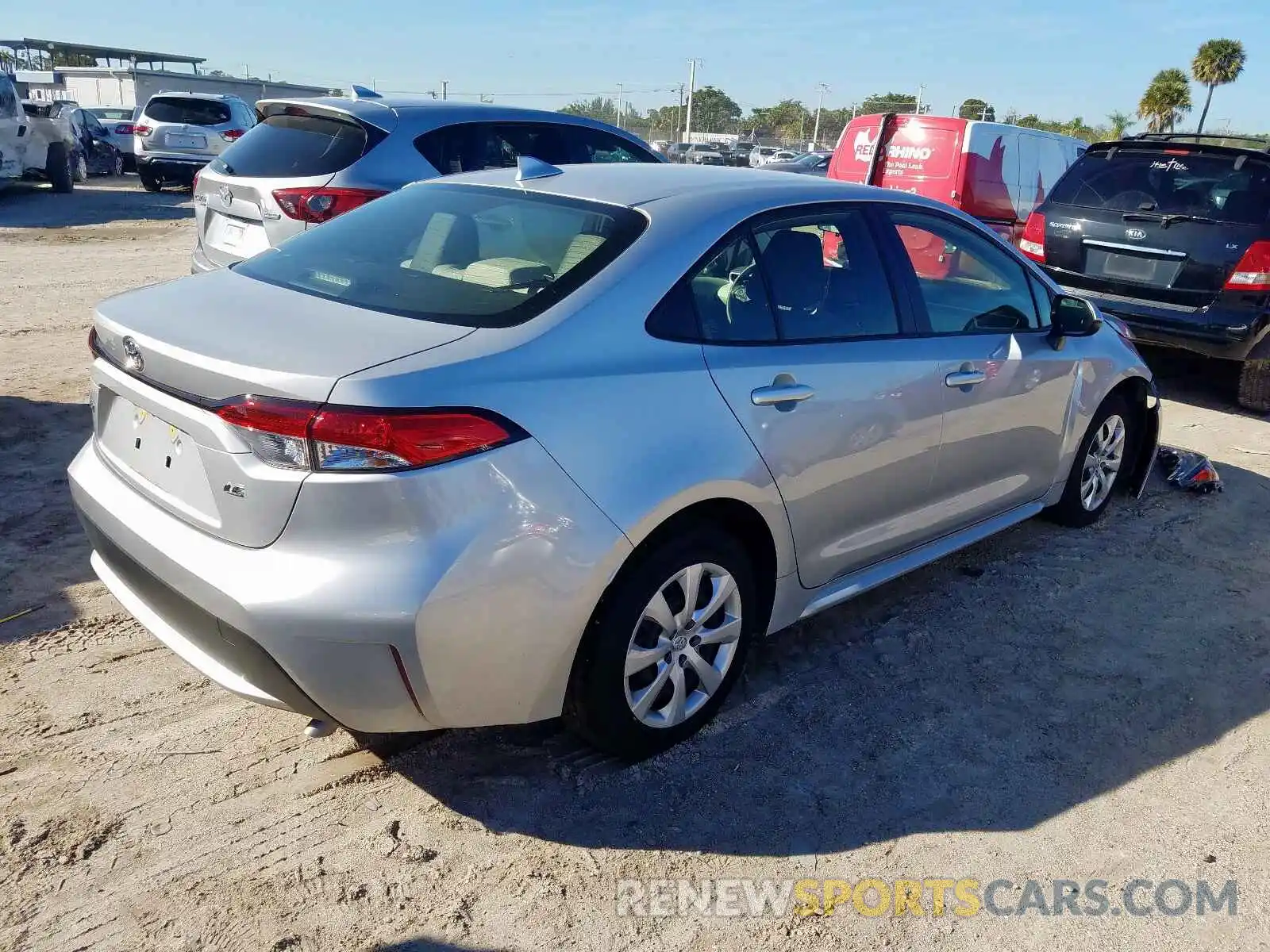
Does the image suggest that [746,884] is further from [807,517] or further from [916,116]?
[916,116]

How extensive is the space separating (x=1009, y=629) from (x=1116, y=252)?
14.7 ft

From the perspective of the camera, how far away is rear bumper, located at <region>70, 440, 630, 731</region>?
2.34 metres

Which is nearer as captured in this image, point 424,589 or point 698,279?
point 424,589

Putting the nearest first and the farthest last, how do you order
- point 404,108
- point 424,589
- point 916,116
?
point 424,589
point 404,108
point 916,116

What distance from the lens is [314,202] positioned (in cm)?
570

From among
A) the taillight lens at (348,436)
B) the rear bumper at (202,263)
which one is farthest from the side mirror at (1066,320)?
the rear bumper at (202,263)

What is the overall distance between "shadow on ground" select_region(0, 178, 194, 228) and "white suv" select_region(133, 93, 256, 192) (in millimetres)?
729

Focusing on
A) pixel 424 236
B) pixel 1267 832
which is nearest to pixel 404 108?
pixel 424 236

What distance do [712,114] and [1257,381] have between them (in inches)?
1956

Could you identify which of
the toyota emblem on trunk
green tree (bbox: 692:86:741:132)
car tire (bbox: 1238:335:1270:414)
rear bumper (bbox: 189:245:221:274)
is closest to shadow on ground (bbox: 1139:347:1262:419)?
A: car tire (bbox: 1238:335:1270:414)

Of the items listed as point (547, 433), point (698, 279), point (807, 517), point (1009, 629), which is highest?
→ point (698, 279)

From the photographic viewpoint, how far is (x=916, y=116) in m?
10.9

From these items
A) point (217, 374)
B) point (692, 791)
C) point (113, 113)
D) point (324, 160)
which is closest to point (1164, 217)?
point (324, 160)

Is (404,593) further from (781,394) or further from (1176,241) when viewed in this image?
(1176,241)
